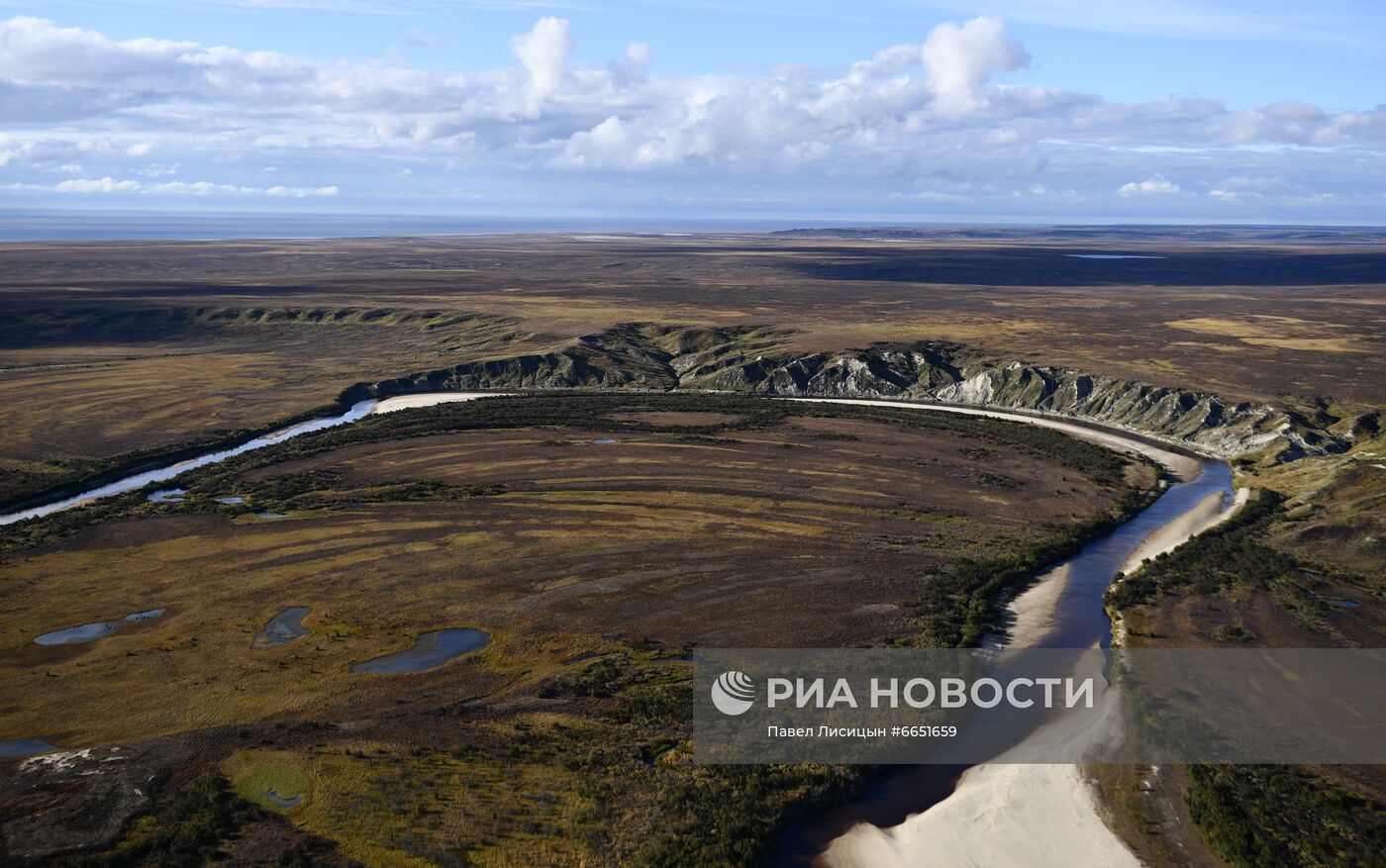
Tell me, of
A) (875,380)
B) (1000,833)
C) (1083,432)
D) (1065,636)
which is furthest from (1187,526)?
(875,380)

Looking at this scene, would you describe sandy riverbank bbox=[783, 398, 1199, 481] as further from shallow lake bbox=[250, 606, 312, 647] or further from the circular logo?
shallow lake bbox=[250, 606, 312, 647]

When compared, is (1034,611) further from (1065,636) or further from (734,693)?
(734,693)

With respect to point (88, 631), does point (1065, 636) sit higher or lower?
lower

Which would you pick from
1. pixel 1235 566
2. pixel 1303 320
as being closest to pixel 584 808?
pixel 1235 566

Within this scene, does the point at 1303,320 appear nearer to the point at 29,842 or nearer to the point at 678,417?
the point at 678,417

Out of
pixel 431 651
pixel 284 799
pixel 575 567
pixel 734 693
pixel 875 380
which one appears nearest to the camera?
pixel 284 799
